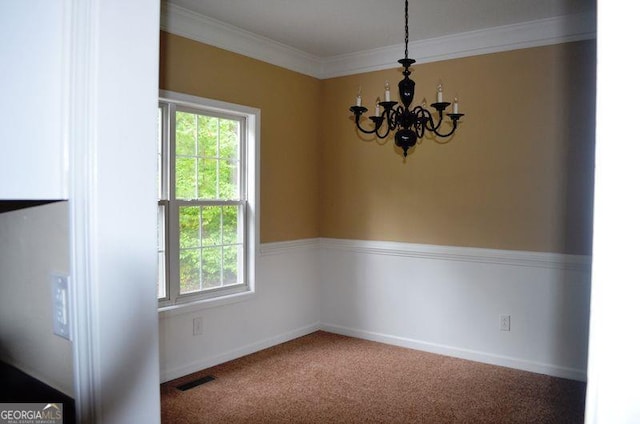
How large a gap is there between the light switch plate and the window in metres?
2.50

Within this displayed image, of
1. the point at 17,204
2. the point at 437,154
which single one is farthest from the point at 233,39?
the point at 17,204

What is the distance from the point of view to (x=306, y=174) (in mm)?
4852

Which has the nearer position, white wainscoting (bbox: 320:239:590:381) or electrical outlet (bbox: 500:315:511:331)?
white wainscoting (bbox: 320:239:590:381)

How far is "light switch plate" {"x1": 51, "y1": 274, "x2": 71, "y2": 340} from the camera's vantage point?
3.59ft

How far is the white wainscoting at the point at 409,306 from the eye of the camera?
3701 mm

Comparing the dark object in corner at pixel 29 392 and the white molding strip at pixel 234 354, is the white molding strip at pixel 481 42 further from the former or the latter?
the dark object in corner at pixel 29 392

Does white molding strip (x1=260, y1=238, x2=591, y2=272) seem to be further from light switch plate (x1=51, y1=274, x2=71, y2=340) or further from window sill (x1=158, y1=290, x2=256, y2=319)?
light switch plate (x1=51, y1=274, x2=71, y2=340)

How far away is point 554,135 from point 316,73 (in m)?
2.29

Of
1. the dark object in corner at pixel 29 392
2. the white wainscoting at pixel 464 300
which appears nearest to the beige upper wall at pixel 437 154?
the white wainscoting at pixel 464 300

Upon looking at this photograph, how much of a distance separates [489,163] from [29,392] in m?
3.64

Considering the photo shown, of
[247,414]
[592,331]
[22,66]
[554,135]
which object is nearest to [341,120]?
[554,135]

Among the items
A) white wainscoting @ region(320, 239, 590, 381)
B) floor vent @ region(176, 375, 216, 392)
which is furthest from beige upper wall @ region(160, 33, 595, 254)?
floor vent @ region(176, 375, 216, 392)

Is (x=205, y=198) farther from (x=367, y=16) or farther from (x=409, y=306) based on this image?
(x=409, y=306)

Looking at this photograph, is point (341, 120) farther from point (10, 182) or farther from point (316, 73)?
point (10, 182)
